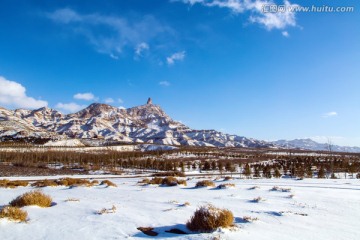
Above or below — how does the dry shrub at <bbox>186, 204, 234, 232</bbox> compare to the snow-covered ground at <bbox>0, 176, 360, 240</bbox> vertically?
above

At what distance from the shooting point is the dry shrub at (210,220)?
26.3 ft

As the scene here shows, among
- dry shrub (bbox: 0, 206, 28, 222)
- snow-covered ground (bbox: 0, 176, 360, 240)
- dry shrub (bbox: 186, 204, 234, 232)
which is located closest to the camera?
snow-covered ground (bbox: 0, 176, 360, 240)

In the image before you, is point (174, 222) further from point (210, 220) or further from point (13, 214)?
point (13, 214)

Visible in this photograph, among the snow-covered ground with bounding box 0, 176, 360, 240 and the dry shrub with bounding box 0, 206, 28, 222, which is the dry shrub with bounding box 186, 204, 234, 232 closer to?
the snow-covered ground with bounding box 0, 176, 360, 240

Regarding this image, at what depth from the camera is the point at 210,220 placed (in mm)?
8031

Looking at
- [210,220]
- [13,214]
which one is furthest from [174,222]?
[13,214]

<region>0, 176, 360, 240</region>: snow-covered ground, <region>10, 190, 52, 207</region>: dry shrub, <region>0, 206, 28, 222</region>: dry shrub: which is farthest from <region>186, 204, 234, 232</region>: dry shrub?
<region>10, 190, 52, 207</region>: dry shrub

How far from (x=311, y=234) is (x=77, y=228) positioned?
21.1 ft

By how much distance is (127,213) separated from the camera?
10750mm

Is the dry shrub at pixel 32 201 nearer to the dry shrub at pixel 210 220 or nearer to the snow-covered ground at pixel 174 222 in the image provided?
the snow-covered ground at pixel 174 222

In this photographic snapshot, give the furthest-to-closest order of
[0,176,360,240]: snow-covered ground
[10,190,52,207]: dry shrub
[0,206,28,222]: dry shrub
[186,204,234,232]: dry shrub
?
[10,190,52,207]: dry shrub < [0,206,28,222]: dry shrub < [186,204,234,232]: dry shrub < [0,176,360,240]: snow-covered ground

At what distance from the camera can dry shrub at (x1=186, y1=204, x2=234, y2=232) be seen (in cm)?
802

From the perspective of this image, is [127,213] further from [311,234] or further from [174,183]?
[174,183]

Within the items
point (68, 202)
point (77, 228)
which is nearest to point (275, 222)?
point (77, 228)
